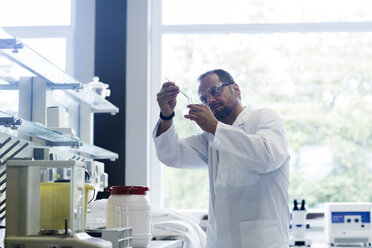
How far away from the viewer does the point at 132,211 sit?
2115mm

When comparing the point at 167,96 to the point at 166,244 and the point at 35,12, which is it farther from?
the point at 35,12

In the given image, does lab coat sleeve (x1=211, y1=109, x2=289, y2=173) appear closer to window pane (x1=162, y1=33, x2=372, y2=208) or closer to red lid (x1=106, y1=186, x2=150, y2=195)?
red lid (x1=106, y1=186, x2=150, y2=195)

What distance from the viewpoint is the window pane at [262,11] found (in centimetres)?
432

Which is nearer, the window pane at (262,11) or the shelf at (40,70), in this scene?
the shelf at (40,70)

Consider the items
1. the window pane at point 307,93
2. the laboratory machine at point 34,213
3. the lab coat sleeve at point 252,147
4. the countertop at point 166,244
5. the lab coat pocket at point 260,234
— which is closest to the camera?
the laboratory machine at point 34,213

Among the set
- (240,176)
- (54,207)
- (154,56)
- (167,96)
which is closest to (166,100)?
(167,96)

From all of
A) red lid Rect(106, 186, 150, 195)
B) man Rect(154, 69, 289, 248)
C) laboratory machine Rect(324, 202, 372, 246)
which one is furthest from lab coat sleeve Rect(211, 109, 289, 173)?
laboratory machine Rect(324, 202, 372, 246)

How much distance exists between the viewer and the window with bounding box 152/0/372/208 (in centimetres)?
429

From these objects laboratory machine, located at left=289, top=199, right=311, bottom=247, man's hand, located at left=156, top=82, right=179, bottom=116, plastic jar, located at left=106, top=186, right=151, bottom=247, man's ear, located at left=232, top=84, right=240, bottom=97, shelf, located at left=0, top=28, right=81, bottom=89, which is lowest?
laboratory machine, located at left=289, top=199, right=311, bottom=247

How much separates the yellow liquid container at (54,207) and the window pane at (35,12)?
2.97 meters

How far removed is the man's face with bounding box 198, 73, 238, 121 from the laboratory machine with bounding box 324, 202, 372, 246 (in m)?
1.38

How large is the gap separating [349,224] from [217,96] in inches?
61.8

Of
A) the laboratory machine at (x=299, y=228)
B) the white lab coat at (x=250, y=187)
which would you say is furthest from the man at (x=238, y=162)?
the laboratory machine at (x=299, y=228)

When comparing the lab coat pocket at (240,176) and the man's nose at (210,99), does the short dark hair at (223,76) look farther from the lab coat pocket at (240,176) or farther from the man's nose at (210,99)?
the lab coat pocket at (240,176)
